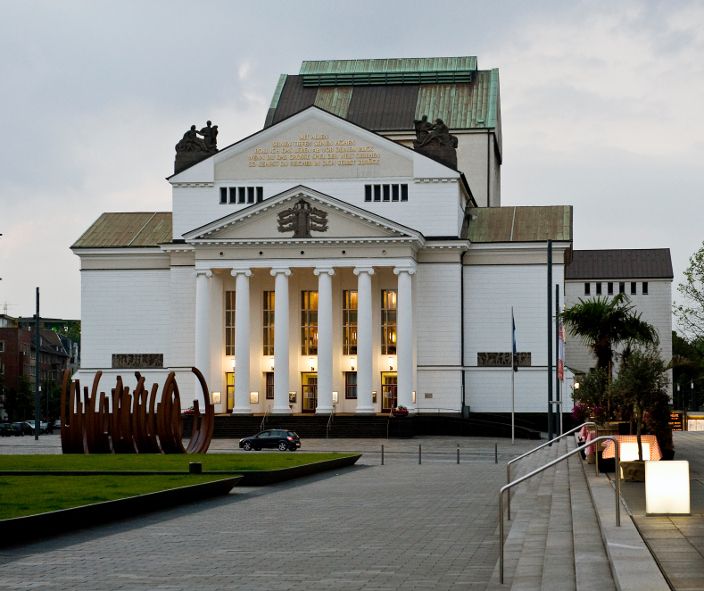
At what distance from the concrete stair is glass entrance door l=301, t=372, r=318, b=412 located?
6033 centimetres

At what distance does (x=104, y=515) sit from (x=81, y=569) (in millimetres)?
7693

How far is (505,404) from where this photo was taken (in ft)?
289

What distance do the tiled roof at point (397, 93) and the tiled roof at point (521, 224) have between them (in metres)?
14.4

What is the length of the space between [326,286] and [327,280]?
17.7 inches

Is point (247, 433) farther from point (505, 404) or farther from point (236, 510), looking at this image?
point (236, 510)

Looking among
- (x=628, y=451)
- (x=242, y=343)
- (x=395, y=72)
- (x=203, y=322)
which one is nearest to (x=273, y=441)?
(x=242, y=343)

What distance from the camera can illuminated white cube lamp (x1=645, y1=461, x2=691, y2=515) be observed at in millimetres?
19828

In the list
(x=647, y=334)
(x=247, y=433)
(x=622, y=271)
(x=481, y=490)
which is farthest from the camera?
(x=622, y=271)

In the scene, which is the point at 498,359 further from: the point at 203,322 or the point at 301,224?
the point at 203,322

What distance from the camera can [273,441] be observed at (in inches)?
2549

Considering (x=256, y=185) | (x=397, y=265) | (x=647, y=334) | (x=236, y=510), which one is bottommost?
(x=236, y=510)

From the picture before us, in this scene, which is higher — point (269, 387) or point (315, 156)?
point (315, 156)

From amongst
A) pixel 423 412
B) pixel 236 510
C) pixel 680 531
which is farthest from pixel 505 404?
pixel 680 531

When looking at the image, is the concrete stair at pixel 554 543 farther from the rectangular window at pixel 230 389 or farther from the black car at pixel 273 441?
the rectangular window at pixel 230 389
